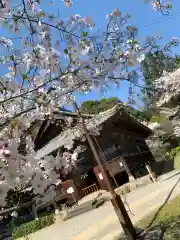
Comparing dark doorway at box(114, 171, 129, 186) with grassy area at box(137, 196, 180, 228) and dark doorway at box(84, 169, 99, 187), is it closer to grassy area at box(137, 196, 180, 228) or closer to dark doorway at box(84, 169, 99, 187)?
dark doorway at box(84, 169, 99, 187)

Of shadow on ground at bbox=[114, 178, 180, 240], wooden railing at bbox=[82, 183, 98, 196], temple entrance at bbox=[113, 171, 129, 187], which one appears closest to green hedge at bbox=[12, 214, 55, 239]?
wooden railing at bbox=[82, 183, 98, 196]

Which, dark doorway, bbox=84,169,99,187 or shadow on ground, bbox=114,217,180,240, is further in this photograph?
dark doorway, bbox=84,169,99,187

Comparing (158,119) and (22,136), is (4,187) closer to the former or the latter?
(22,136)

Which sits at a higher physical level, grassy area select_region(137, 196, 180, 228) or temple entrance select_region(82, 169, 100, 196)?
temple entrance select_region(82, 169, 100, 196)

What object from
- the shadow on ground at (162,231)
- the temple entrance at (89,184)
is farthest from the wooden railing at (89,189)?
the shadow on ground at (162,231)

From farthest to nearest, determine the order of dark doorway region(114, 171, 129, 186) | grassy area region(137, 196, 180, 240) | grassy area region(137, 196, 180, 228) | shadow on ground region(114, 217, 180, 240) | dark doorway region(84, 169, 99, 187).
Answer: dark doorway region(84, 169, 99, 187) → dark doorway region(114, 171, 129, 186) → grassy area region(137, 196, 180, 228) → grassy area region(137, 196, 180, 240) → shadow on ground region(114, 217, 180, 240)

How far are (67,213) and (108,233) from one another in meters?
8.82

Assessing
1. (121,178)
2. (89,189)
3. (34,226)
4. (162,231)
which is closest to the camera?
(162,231)


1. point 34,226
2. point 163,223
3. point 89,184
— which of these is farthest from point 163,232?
point 89,184

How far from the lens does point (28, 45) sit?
15.1ft

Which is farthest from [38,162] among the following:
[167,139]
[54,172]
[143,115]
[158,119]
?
[143,115]

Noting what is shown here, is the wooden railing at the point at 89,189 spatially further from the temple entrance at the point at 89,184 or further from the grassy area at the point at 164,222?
the grassy area at the point at 164,222

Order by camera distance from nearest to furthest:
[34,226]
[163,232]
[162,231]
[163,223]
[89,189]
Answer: [163,232]
[162,231]
[163,223]
[34,226]
[89,189]

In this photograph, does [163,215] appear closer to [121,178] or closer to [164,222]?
[164,222]
